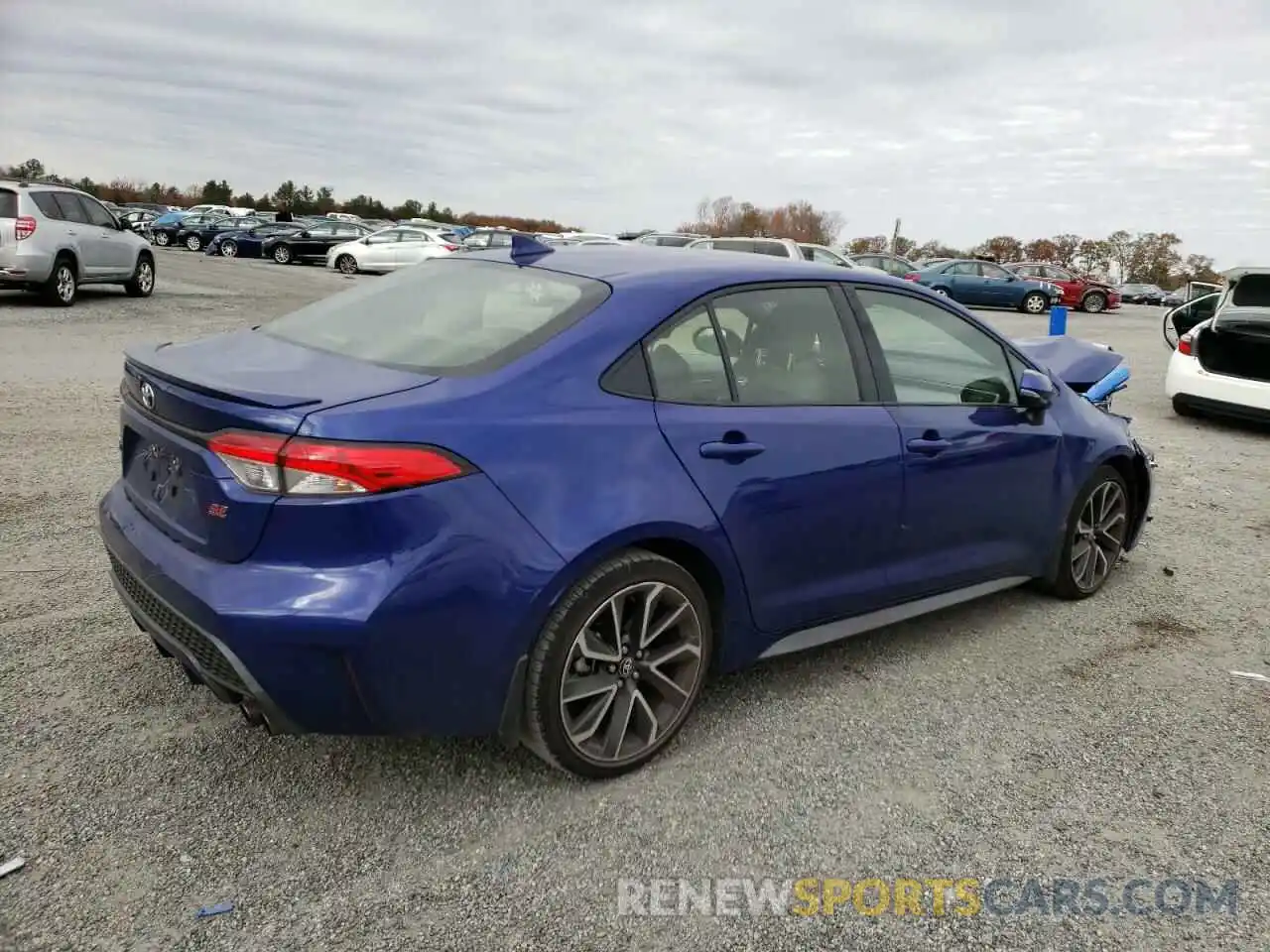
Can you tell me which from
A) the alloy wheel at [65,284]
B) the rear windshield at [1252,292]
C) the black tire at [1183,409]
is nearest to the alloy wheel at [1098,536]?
the black tire at [1183,409]

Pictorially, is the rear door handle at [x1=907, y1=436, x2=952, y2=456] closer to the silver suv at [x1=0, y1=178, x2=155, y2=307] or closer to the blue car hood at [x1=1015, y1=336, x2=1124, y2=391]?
the blue car hood at [x1=1015, y1=336, x2=1124, y2=391]

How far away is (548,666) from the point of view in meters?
2.73

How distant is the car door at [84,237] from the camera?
48.0ft

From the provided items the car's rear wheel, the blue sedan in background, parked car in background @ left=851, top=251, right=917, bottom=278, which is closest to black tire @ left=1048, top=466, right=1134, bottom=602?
parked car in background @ left=851, top=251, right=917, bottom=278

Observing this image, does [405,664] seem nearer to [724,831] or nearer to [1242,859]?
[724,831]

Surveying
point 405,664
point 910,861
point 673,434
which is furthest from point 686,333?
point 910,861

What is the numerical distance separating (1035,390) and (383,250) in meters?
28.0

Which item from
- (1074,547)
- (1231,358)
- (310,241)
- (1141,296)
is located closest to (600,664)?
(1074,547)

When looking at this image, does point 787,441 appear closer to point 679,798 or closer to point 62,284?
point 679,798

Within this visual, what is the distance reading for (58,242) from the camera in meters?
14.4

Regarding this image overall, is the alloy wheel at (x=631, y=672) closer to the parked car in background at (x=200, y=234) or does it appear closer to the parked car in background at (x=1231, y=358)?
the parked car in background at (x=1231, y=358)

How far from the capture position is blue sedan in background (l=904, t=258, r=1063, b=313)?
94.9 ft

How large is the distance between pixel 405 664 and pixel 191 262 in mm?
30588

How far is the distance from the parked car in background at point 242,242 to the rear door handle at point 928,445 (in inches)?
1348
